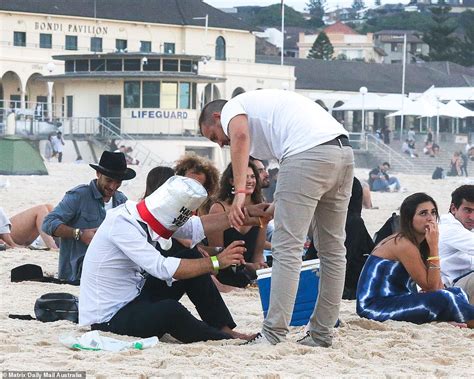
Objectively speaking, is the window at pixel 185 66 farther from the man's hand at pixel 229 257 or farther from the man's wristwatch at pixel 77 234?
the man's hand at pixel 229 257

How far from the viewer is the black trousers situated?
5980 mm

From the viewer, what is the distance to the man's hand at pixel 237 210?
19.1 feet

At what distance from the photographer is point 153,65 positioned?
4406cm

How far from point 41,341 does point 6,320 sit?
2.90 feet

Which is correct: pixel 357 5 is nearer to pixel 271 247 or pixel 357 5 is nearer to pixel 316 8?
pixel 316 8

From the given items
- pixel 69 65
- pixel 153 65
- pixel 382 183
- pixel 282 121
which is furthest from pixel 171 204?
pixel 69 65

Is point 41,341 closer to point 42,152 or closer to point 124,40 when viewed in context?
point 42,152

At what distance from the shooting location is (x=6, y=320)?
673cm

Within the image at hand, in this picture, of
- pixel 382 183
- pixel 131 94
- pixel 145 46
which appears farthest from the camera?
pixel 145 46

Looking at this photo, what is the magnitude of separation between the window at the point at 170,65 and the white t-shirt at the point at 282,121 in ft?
126

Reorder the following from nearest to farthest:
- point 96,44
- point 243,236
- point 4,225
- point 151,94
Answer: point 243,236, point 4,225, point 151,94, point 96,44

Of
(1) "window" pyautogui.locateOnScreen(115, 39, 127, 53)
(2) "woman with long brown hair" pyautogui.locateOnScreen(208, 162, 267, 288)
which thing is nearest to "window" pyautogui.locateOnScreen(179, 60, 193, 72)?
(1) "window" pyautogui.locateOnScreen(115, 39, 127, 53)

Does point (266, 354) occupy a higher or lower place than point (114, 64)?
lower

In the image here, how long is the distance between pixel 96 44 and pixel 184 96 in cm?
1670
